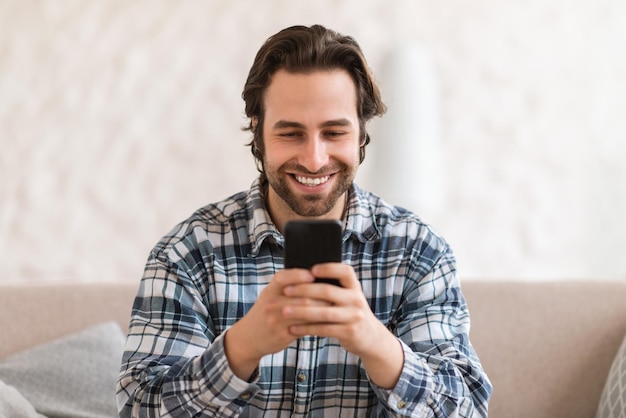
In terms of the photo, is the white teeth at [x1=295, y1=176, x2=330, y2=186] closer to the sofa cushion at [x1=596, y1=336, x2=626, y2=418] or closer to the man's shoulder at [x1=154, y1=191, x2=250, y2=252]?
the man's shoulder at [x1=154, y1=191, x2=250, y2=252]

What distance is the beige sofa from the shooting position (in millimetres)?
2168

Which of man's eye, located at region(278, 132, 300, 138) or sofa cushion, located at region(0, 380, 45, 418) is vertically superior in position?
man's eye, located at region(278, 132, 300, 138)

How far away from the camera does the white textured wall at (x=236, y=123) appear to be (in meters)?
2.47

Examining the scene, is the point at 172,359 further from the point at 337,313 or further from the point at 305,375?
the point at 337,313

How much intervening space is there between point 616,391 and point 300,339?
88 centimetres

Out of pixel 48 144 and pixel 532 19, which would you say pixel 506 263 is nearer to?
pixel 532 19

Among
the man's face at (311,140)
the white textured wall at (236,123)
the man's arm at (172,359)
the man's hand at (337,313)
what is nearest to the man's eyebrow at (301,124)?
the man's face at (311,140)

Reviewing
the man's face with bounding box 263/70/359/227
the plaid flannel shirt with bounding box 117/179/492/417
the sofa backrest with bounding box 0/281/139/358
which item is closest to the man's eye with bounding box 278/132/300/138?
the man's face with bounding box 263/70/359/227

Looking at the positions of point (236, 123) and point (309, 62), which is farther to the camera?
point (236, 123)

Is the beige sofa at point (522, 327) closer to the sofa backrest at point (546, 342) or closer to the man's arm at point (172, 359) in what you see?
the sofa backrest at point (546, 342)

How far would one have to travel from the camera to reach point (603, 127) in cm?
279

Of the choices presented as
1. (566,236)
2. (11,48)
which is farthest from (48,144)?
(566,236)

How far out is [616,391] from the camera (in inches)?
78.7

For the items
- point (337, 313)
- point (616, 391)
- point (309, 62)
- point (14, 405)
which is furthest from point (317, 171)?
point (616, 391)
